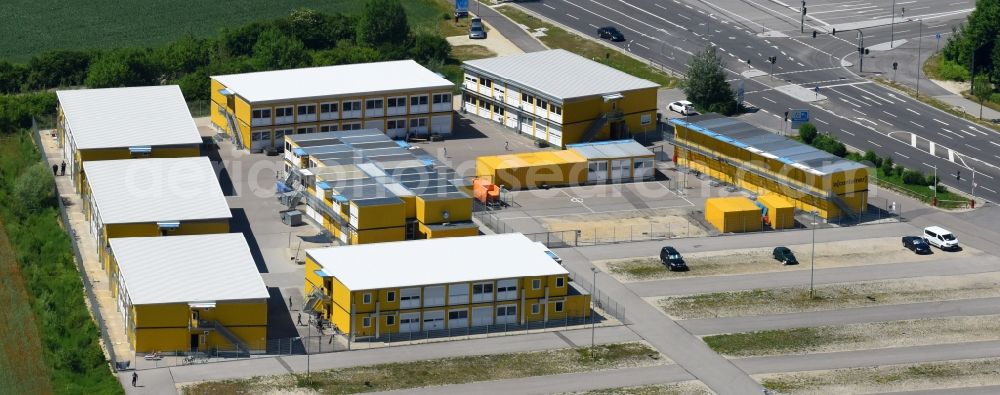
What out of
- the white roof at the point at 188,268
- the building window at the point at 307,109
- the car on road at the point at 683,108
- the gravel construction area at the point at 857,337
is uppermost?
the building window at the point at 307,109

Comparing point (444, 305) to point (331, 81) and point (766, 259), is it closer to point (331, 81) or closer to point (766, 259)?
point (766, 259)

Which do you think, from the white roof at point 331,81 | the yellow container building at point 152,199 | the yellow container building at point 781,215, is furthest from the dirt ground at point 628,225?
the white roof at point 331,81

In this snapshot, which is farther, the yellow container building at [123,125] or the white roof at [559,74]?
the white roof at [559,74]

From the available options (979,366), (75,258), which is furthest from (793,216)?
(75,258)

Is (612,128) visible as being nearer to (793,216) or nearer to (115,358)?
(793,216)

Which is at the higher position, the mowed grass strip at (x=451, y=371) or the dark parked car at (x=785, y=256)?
the dark parked car at (x=785, y=256)

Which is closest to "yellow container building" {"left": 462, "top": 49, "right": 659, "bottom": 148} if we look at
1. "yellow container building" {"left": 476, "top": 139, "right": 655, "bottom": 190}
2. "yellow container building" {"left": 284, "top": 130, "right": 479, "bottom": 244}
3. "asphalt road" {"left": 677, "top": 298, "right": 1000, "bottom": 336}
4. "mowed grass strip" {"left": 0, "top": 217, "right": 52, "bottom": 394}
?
"yellow container building" {"left": 476, "top": 139, "right": 655, "bottom": 190}

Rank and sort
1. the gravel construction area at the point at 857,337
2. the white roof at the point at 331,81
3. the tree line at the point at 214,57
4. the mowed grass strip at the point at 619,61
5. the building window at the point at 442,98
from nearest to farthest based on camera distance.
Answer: the gravel construction area at the point at 857,337 < the white roof at the point at 331,81 < the building window at the point at 442,98 < the tree line at the point at 214,57 < the mowed grass strip at the point at 619,61

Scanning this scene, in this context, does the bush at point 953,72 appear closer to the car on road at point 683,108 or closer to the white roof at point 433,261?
the car on road at point 683,108
